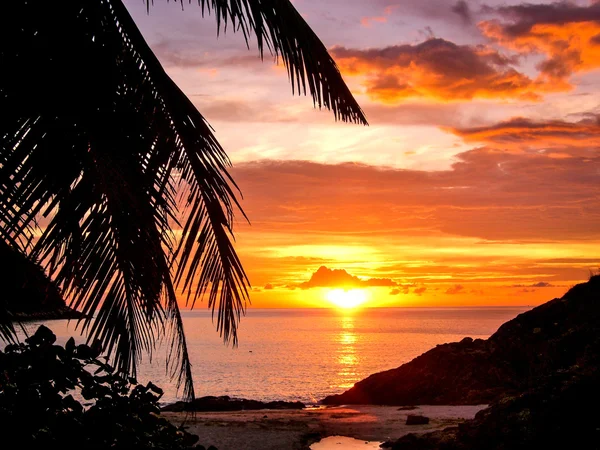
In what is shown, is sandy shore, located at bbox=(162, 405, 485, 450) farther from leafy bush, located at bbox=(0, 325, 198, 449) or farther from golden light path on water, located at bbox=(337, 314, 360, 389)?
golden light path on water, located at bbox=(337, 314, 360, 389)

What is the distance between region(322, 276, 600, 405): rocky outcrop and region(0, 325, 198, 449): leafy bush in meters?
15.1

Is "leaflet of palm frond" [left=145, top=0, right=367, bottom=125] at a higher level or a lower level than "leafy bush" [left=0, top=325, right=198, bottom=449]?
higher

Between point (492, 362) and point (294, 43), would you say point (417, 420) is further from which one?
point (294, 43)

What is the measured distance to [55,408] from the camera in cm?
433

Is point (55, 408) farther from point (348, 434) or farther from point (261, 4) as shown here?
point (348, 434)

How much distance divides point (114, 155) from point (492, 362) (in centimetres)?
2806

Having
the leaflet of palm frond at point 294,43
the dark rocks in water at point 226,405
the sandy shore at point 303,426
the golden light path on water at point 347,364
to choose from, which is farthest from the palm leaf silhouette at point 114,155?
the golden light path on water at point 347,364

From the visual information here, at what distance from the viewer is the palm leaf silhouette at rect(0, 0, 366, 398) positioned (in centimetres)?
509

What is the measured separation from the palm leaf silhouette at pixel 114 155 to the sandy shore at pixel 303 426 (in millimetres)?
16478

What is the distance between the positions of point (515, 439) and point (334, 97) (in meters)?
9.83

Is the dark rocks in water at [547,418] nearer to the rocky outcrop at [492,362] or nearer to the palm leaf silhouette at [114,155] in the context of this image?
the rocky outcrop at [492,362]

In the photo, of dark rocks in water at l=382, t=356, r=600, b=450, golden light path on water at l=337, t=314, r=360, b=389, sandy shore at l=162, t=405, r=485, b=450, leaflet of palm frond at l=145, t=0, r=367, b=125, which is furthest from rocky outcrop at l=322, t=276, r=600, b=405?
golden light path on water at l=337, t=314, r=360, b=389

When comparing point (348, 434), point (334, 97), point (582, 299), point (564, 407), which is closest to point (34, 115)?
point (334, 97)

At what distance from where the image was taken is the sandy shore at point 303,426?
73.9ft
